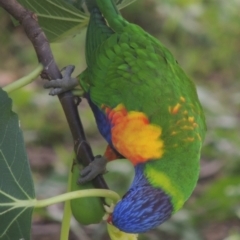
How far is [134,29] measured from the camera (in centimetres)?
131

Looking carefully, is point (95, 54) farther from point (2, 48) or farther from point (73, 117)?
point (2, 48)

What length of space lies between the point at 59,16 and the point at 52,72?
0.83 feet

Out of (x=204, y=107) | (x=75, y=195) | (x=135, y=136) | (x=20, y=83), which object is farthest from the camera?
(x=204, y=107)

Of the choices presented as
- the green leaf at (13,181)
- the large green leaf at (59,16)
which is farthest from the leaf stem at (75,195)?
the large green leaf at (59,16)

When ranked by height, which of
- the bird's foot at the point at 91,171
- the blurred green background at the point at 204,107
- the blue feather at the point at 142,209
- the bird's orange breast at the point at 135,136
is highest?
the bird's foot at the point at 91,171

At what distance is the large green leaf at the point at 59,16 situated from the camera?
1210mm

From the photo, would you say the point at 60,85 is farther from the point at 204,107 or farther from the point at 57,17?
the point at 204,107

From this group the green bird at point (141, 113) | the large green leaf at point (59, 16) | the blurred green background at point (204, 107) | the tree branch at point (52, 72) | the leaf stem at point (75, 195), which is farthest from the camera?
the blurred green background at point (204, 107)

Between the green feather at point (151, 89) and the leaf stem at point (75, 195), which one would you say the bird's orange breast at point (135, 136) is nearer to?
the green feather at point (151, 89)

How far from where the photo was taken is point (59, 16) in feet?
4.06

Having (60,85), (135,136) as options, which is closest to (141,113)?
(135,136)

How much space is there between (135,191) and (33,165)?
6.65ft

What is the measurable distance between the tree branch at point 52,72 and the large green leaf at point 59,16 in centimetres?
14

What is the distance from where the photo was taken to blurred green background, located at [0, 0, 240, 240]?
89.0 inches
